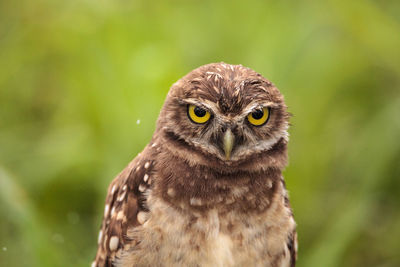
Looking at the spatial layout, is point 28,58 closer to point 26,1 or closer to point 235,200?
point 26,1

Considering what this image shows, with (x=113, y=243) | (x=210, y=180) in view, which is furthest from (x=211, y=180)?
(x=113, y=243)

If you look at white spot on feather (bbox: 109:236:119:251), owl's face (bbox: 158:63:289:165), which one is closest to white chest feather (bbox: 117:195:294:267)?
white spot on feather (bbox: 109:236:119:251)

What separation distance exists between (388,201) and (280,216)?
1974 mm

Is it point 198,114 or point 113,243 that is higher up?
point 198,114

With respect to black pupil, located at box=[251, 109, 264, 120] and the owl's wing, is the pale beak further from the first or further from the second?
the owl's wing

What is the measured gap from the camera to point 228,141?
104 inches

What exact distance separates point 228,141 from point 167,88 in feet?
5.77

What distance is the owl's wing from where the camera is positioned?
286 cm

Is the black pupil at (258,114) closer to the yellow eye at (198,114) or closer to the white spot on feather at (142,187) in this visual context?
the yellow eye at (198,114)

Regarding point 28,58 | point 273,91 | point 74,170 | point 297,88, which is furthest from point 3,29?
point 273,91

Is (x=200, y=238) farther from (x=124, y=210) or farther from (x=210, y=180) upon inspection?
(x=124, y=210)

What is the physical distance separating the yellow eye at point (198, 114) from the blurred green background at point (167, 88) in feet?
4.73

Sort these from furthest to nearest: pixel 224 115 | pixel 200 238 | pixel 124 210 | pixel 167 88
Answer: pixel 167 88, pixel 124 210, pixel 200 238, pixel 224 115

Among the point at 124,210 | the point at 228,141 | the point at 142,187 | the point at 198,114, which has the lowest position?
the point at 124,210
